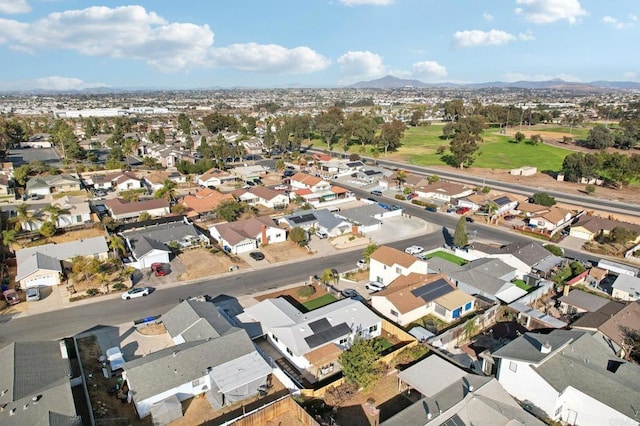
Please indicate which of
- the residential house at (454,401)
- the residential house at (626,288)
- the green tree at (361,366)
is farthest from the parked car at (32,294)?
the residential house at (626,288)

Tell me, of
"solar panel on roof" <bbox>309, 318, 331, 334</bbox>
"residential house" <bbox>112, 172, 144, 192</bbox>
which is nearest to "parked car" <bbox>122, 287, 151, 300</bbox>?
"solar panel on roof" <bbox>309, 318, 331, 334</bbox>

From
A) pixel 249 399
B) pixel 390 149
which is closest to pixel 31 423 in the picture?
pixel 249 399

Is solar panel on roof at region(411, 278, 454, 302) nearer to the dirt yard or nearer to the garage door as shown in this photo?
the dirt yard

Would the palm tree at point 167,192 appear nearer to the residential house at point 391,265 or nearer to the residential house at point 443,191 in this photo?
the residential house at point 391,265

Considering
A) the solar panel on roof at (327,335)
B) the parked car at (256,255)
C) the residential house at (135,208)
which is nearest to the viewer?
the solar panel on roof at (327,335)

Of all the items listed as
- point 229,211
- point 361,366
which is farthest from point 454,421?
point 229,211

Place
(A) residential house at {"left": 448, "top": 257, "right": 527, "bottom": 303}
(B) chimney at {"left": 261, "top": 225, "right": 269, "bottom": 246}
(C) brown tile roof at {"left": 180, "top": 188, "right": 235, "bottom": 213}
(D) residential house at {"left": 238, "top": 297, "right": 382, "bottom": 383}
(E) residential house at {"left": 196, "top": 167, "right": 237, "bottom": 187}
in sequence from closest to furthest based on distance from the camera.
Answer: (D) residential house at {"left": 238, "top": 297, "right": 382, "bottom": 383}
(A) residential house at {"left": 448, "top": 257, "right": 527, "bottom": 303}
(B) chimney at {"left": 261, "top": 225, "right": 269, "bottom": 246}
(C) brown tile roof at {"left": 180, "top": 188, "right": 235, "bottom": 213}
(E) residential house at {"left": 196, "top": 167, "right": 237, "bottom": 187}
